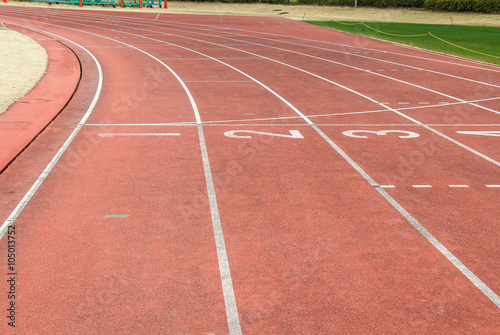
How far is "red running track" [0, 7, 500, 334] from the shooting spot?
5363 millimetres

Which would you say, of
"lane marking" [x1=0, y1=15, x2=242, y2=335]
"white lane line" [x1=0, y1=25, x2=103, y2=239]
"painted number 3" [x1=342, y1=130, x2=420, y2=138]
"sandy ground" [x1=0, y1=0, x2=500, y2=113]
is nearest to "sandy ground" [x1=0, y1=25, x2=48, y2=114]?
"sandy ground" [x1=0, y1=0, x2=500, y2=113]

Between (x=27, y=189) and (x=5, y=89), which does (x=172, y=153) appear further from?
(x=5, y=89)

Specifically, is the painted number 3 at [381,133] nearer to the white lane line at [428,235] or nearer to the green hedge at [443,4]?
the white lane line at [428,235]

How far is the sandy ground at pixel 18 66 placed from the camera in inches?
608

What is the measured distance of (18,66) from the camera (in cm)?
2008

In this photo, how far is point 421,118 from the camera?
13781 mm

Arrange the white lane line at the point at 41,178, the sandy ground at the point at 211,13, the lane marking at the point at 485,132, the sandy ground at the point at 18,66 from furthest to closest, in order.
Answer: the sandy ground at the point at 211,13
the sandy ground at the point at 18,66
the lane marking at the point at 485,132
the white lane line at the point at 41,178

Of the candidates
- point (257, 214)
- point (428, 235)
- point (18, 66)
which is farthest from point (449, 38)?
point (257, 214)

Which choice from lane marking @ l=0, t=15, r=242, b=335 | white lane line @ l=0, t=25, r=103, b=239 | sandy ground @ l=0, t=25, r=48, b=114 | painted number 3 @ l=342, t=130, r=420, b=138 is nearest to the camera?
lane marking @ l=0, t=15, r=242, b=335

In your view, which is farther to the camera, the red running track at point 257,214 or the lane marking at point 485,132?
the lane marking at point 485,132

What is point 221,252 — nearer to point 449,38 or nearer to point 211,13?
point 449,38

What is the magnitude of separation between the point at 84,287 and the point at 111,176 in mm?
3639

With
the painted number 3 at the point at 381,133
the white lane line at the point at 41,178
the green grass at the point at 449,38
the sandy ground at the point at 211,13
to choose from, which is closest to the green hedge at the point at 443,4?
the sandy ground at the point at 211,13

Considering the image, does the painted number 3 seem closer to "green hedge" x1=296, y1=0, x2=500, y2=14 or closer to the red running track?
the red running track
